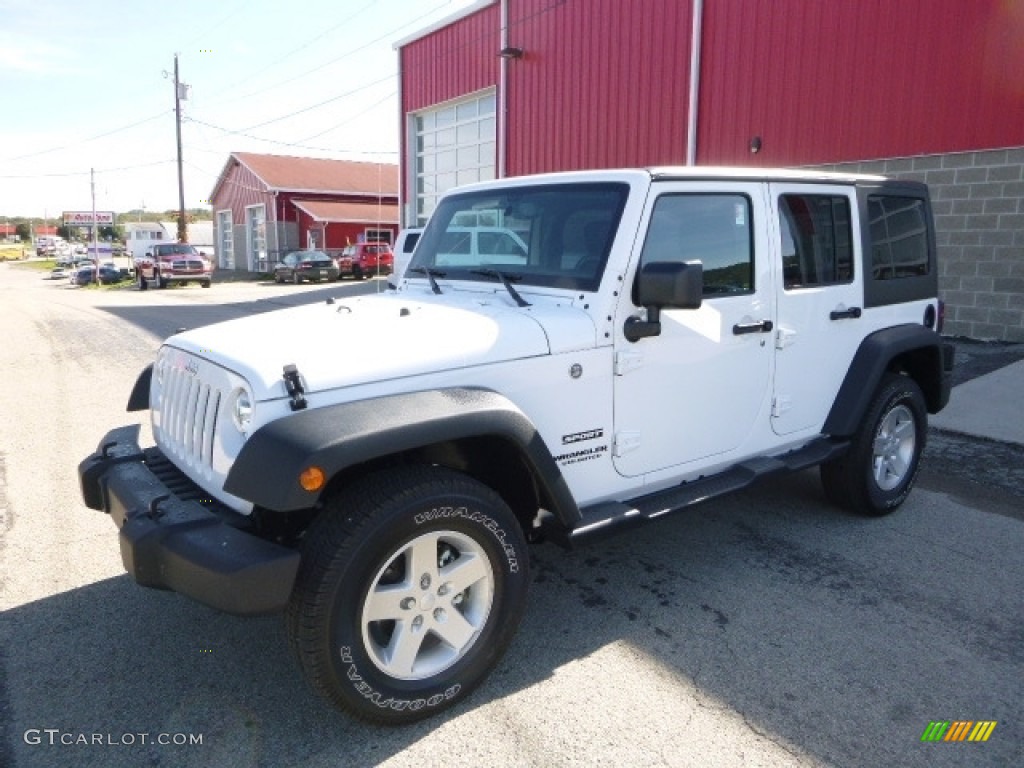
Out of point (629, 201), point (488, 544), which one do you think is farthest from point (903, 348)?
point (488, 544)

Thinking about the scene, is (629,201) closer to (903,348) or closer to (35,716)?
(903,348)

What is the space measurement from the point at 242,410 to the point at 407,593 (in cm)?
84

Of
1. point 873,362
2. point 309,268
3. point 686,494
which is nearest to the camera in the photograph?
point 686,494

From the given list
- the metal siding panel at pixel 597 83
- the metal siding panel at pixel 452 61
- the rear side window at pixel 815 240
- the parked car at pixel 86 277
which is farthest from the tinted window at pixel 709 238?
the parked car at pixel 86 277

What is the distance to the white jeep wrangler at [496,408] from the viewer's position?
8.11ft

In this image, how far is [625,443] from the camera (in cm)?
331

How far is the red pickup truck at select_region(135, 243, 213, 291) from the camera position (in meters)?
30.5

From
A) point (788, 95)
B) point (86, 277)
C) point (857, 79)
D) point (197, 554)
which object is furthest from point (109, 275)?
Answer: point (197, 554)

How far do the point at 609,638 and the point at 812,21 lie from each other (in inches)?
425

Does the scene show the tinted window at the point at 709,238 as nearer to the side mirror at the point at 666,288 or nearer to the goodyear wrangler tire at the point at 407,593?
the side mirror at the point at 666,288

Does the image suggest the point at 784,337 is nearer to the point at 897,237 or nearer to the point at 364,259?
the point at 897,237

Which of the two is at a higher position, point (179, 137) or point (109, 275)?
point (179, 137)

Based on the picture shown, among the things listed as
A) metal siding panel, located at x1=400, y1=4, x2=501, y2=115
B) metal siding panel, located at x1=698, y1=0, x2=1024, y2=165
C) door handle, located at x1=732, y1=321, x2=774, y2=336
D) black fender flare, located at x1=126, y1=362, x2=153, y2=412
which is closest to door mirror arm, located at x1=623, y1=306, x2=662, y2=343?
door handle, located at x1=732, y1=321, x2=774, y2=336

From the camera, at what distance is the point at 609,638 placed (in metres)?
3.29
